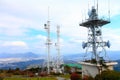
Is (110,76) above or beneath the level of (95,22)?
beneath

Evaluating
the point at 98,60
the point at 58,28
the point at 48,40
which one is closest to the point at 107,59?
the point at 98,60

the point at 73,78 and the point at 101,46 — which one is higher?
the point at 101,46

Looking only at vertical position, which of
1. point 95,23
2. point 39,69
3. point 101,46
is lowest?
point 39,69

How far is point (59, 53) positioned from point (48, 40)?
7.71 metres

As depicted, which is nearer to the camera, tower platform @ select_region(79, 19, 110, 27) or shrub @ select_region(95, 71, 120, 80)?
shrub @ select_region(95, 71, 120, 80)

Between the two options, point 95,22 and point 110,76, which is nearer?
point 110,76

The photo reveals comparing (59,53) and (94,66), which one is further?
(59,53)

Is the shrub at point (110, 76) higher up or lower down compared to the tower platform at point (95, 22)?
lower down

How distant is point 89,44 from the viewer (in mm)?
37594

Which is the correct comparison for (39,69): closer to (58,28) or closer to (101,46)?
(58,28)

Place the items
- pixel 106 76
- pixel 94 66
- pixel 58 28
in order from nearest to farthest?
pixel 106 76, pixel 94 66, pixel 58 28

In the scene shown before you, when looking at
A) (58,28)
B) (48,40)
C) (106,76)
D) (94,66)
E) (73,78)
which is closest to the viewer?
(106,76)

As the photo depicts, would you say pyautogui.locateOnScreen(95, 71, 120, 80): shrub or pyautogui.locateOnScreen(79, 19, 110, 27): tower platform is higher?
pyautogui.locateOnScreen(79, 19, 110, 27): tower platform

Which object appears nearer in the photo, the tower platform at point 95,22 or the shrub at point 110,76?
the shrub at point 110,76
